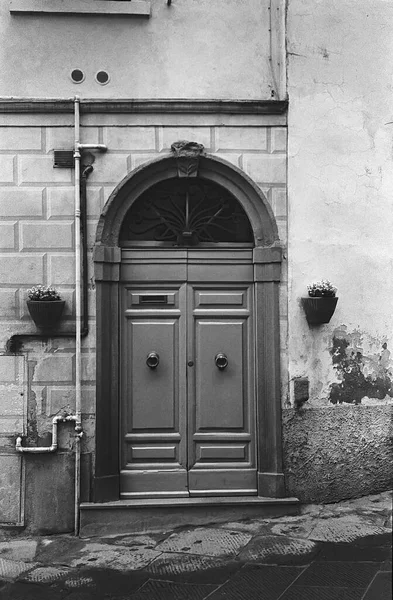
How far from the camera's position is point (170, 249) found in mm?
7742

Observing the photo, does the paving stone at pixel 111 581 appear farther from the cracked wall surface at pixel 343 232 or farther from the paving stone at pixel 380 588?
the cracked wall surface at pixel 343 232

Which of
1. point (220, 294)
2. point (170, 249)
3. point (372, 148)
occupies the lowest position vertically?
point (220, 294)

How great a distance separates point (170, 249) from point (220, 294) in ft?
2.35

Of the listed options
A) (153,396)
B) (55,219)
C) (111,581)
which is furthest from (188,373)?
(111,581)

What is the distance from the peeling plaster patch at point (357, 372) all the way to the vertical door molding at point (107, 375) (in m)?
2.29

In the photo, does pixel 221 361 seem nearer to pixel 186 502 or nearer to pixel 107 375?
pixel 107 375

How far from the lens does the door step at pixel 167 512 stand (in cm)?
729

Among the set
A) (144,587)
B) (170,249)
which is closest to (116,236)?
(170,249)

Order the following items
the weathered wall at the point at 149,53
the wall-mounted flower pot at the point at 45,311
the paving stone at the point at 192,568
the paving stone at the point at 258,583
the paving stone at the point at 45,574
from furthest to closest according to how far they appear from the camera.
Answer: the weathered wall at the point at 149,53
the wall-mounted flower pot at the point at 45,311
the paving stone at the point at 45,574
the paving stone at the point at 192,568
the paving stone at the point at 258,583

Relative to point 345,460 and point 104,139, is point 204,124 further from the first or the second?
point 345,460

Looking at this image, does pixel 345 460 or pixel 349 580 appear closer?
pixel 349 580

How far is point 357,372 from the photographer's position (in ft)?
25.5

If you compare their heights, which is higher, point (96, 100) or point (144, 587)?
point (96, 100)

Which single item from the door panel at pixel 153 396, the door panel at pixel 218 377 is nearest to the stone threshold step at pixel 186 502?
the door panel at pixel 153 396
